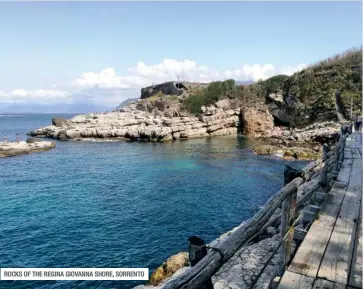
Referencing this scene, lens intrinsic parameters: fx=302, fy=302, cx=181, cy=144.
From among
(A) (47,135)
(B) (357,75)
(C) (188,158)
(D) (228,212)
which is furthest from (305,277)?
(A) (47,135)

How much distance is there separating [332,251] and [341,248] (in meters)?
0.31

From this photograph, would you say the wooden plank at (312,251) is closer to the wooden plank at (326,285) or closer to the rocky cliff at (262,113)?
the wooden plank at (326,285)

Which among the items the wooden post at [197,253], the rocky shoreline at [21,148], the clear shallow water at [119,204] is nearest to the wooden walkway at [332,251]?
the wooden post at [197,253]

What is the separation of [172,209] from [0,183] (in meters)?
22.9

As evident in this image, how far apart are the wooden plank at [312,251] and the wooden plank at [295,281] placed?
5.5 inches

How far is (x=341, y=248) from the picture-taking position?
644cm

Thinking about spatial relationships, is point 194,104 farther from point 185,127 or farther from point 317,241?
point 317,241

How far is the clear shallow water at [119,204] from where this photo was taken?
61.4 feet

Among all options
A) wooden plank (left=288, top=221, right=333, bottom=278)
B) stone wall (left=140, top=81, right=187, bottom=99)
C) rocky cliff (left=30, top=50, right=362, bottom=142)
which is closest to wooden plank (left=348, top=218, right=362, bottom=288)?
wooden plank (left=288, top=221, right=333, bottom=278)

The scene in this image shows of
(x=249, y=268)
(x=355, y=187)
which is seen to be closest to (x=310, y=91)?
(x=355, y=187)

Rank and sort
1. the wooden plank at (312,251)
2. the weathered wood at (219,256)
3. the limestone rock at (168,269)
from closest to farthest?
the weathered wood at (219,256) → the wooden plank at (312,251) → the limestone rock at (168,269)


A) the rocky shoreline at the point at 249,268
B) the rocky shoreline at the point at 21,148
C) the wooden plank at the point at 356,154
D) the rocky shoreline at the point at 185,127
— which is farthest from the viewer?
the rocky shoreline at the point at 185,127

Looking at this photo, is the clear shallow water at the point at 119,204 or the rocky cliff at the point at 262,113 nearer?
the clear shallow water at the point at 119,204

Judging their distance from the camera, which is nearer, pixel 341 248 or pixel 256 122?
pixel 341 248
